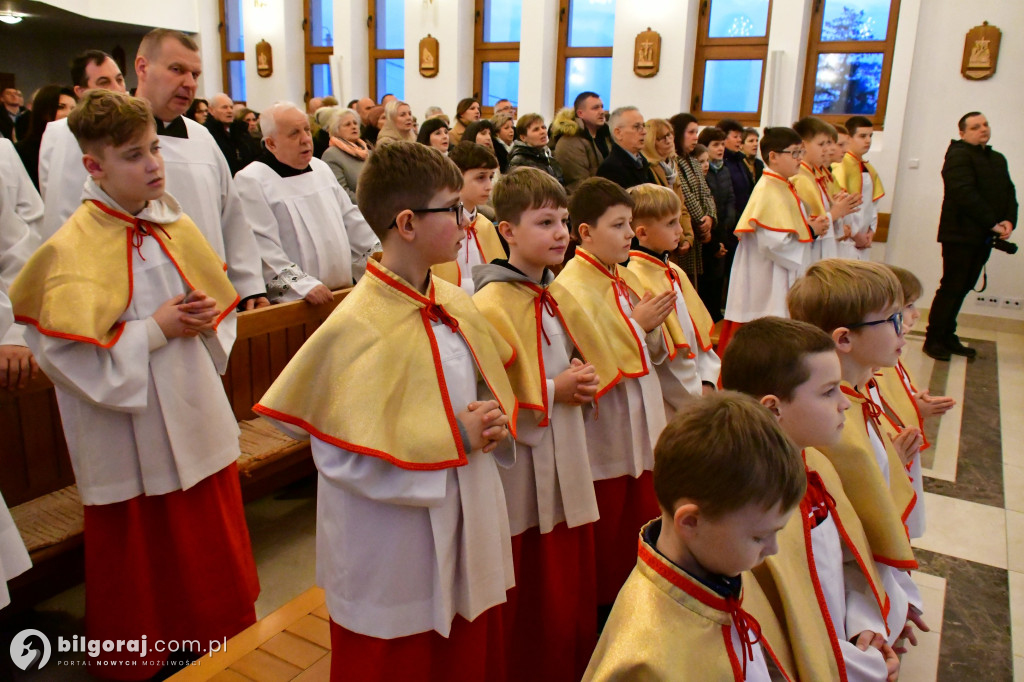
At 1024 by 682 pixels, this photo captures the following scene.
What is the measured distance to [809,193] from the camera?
5.06m

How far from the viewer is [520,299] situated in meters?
2.21

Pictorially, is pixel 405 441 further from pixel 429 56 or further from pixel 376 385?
pixel 429 56

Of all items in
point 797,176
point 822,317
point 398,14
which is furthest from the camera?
point 398,14

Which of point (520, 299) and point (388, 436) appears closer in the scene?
point (388, 436)

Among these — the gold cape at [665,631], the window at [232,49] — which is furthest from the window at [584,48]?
the gold cape at [665,631]

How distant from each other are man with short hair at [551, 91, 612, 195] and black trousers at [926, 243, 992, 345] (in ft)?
10.2

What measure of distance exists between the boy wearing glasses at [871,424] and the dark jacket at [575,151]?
374 cm

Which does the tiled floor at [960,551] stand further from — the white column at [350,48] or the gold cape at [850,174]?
the white column at [350,48]

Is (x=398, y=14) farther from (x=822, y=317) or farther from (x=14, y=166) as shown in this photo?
(x=822, y=317)

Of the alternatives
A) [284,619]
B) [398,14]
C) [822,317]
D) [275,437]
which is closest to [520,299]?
[822,317]

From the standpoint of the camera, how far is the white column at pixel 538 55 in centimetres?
984

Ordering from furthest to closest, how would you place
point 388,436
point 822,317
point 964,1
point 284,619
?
point 964,1 < point 284,619 < point 822,317 < point 388,436

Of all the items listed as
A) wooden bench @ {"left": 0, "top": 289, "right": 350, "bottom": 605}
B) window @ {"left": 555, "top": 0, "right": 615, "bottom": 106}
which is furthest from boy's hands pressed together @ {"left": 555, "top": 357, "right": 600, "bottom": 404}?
window @ {"left": 555, "top": 0, "right": 615, "bottom": 106}

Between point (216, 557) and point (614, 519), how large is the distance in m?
1.30
